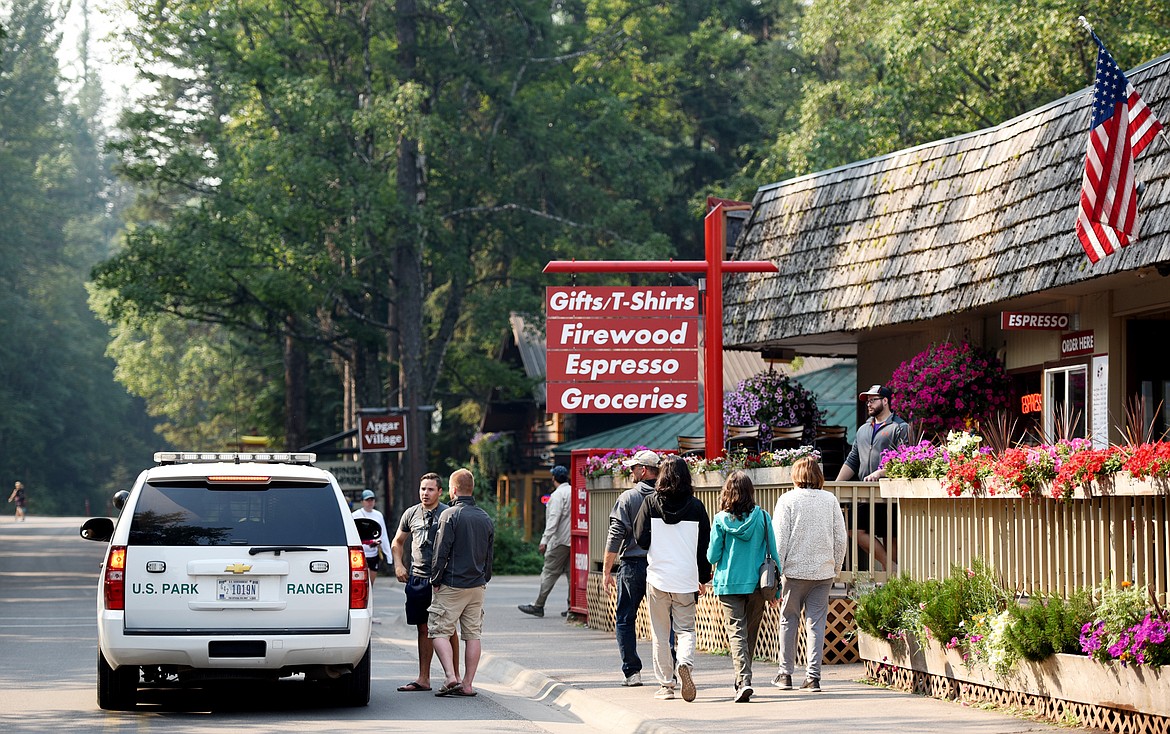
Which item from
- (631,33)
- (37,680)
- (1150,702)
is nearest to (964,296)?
(1150,702)

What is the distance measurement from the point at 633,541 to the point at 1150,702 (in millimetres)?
4932

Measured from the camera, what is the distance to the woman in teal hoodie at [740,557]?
Answer: 12.9m

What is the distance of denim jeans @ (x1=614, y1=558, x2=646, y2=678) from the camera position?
13.9 meters

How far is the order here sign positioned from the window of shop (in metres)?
4.08

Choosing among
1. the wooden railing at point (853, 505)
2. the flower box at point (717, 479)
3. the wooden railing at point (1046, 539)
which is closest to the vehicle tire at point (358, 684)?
the flower box at point (717, 479)

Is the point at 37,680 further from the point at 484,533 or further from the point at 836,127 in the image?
the point at 836,127

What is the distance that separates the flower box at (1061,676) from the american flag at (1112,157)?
4139mm

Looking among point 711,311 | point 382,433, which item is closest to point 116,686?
point 711,311

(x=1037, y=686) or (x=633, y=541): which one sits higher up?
(x=633, y=541)

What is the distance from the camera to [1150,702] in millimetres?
9875

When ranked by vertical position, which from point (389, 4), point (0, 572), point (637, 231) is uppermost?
point (389, 4)

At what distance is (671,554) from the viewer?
42.6 ft

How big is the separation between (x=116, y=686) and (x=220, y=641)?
1255 mm

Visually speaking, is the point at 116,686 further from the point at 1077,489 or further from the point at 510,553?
the point at 510,553
